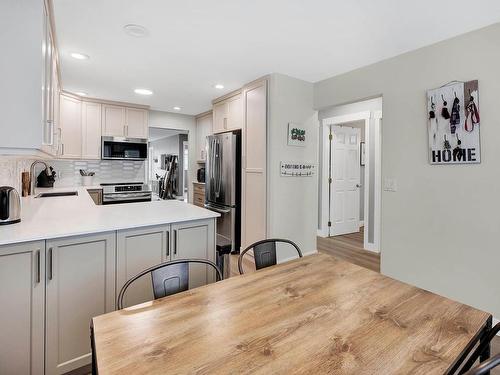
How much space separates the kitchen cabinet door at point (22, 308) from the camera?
1373 millimetres

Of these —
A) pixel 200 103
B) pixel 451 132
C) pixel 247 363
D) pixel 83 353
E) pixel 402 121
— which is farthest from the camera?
pixel 200 103

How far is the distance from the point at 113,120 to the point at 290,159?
123 inches

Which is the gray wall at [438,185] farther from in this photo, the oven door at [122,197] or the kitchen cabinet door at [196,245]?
the oven door at [122,197]

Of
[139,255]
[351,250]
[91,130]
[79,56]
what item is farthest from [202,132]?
[139,255]

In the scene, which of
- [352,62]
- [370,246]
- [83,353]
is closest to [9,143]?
[83,353]

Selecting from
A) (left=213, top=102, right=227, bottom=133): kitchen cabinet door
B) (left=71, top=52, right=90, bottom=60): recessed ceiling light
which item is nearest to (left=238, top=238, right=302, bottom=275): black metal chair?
(left=71, top=52, right=90, bottom=60): recessed ceiling light

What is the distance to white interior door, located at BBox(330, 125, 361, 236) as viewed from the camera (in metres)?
5.04

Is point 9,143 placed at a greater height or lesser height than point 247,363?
greater

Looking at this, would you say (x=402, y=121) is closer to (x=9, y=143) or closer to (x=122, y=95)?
(x=9, y=143)

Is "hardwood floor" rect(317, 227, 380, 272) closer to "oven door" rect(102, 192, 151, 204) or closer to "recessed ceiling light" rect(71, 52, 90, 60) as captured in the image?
"oven door" rect(102, 192, 151, 204)

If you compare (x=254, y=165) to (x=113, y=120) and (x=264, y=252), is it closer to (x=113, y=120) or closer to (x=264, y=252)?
(x=264, y=252)

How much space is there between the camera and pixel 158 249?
189 cm

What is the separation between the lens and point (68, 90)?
3988mm

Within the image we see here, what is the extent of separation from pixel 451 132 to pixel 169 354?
263 centimetres
